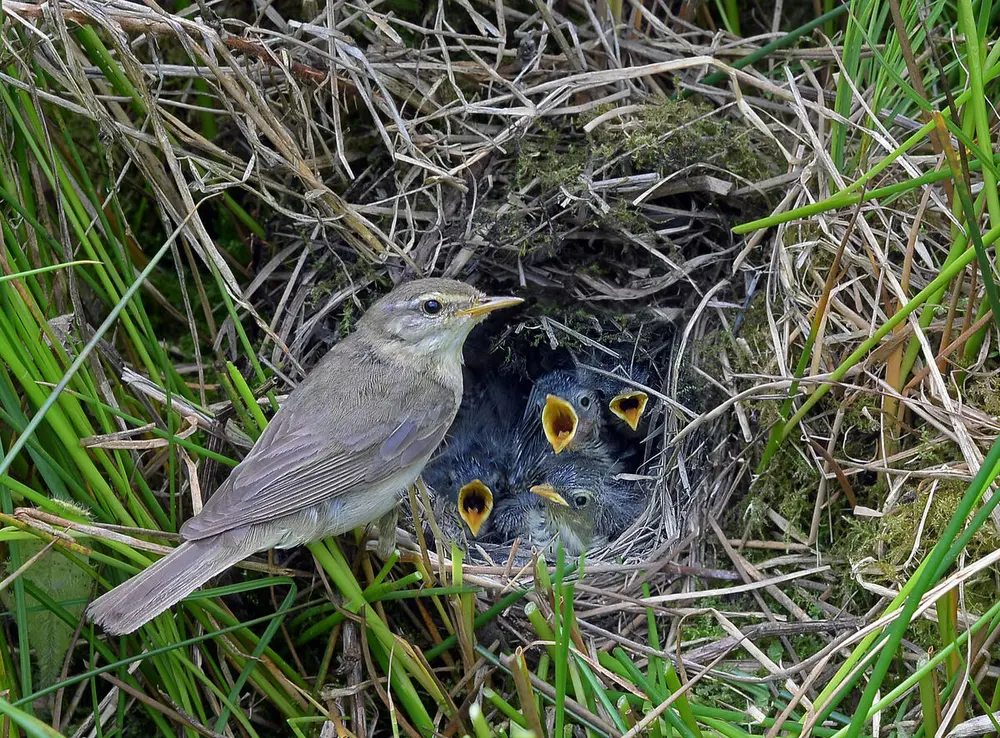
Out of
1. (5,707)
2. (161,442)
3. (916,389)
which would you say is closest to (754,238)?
(916,389)

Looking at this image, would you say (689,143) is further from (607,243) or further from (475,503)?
(475,503)

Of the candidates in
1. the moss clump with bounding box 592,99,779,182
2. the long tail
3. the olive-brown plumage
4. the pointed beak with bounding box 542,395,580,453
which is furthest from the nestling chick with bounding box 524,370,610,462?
the long tail

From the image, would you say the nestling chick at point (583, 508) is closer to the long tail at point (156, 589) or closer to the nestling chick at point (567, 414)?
the nestling chick at point (567, 414)

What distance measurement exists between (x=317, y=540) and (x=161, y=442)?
55cm

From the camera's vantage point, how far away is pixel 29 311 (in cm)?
251

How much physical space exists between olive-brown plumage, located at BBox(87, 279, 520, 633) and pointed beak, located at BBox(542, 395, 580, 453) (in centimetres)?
48

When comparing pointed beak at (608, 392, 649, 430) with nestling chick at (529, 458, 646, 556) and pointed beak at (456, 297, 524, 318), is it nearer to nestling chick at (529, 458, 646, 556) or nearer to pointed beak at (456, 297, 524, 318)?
nestling chick at (529, 458, 646, 556)

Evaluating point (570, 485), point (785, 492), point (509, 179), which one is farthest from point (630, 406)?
point (509, 179)

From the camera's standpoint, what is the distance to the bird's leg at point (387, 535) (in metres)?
3.11

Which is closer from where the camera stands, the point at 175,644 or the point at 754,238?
the point at 175,644

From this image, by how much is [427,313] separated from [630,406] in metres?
1.06

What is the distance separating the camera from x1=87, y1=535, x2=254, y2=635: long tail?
2.37 m

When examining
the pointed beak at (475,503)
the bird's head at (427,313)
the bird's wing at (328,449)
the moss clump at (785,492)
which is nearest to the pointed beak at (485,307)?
the bird's head at (427,313)

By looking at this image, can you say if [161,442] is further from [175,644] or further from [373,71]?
[373,71]
